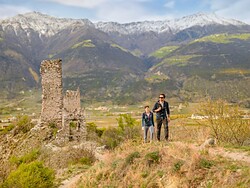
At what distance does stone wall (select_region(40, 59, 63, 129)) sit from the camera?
2833cm

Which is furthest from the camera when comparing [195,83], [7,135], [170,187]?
[195,83]

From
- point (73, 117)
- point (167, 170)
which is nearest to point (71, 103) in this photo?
point (73, 117)

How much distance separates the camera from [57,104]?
28453 millimetres

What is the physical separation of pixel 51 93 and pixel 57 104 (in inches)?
40.4

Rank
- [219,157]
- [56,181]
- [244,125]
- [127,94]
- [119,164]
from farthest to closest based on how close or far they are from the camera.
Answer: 1. [127,94]
2. [244,125]
3. [56,181]
4. [119,164]
5. [219,157]

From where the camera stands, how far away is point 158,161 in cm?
1248

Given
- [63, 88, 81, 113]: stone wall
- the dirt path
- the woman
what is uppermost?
[63, 88, 81, 113]: stone wall

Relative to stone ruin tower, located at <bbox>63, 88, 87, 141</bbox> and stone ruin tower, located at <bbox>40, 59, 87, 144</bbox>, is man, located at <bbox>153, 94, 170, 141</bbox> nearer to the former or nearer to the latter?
stone ruin tower, located at <bbox>40, 59, 87, 144</bbox>

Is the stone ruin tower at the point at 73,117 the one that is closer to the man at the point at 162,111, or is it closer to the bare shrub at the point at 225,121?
the bare shrub at the point at 225,121

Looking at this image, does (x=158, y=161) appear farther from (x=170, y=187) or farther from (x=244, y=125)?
(x=244, y=125)

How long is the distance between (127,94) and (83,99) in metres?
25.0

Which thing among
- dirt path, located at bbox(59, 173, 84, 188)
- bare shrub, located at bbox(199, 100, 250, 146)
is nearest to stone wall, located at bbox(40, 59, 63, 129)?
bare shrub, located at bbox(199, 100, 250, 146)

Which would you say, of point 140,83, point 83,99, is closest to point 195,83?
point 140,83

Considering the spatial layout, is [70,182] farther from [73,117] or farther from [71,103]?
[71,103]
